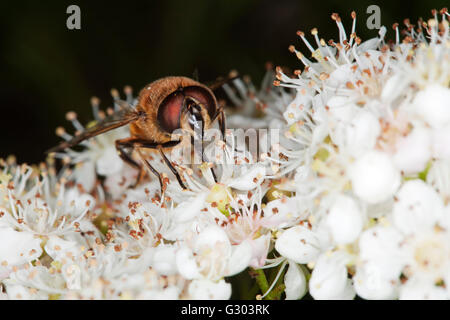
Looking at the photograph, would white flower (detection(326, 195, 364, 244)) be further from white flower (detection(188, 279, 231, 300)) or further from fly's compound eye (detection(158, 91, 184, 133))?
fly's compound eye (detection(158, 91, 184, 133))

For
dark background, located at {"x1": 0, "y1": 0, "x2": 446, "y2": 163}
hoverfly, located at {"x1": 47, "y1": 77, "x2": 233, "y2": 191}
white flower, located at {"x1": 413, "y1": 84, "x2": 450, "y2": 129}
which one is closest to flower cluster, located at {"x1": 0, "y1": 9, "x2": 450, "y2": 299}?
white flower, located at {"x1": 413, "y1": 84, "x2": 450, "y2": 129}

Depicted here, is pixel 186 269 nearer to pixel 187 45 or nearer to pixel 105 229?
pixel 105 229

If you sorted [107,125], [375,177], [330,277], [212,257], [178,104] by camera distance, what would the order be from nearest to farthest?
[375,177], [330,277], [212,257], [178,104], [107,125]

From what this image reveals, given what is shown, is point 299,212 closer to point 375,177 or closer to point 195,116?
point 375,177

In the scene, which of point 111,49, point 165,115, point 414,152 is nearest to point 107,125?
point 165,115

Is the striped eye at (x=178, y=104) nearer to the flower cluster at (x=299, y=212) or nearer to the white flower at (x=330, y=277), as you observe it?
the flower cluster at (x=299, y=212)

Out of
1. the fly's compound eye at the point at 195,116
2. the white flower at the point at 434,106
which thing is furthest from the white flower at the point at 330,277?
the fly's compound eye at the point at 195,116
